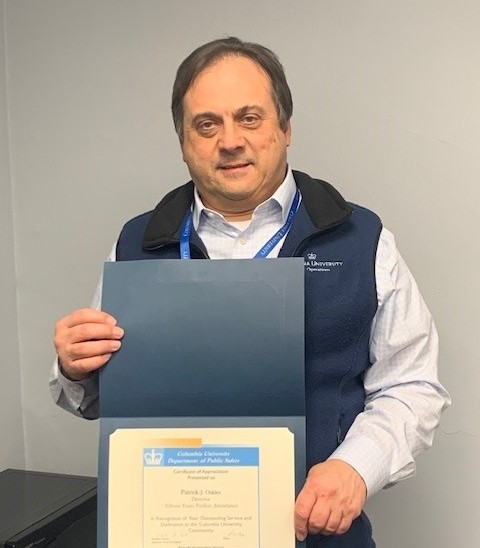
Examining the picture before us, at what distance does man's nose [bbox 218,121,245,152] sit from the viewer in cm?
116

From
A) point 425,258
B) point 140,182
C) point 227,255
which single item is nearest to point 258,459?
point 227,255

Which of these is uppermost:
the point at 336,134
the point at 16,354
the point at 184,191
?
the point at 336,134

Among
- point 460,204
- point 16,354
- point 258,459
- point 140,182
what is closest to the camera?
point 258,459

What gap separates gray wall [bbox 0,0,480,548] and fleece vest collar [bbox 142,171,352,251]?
A: 16.8 inches

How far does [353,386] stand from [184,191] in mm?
462

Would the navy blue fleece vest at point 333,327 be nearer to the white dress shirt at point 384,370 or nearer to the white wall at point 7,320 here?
the white dress shirt at point 384,370

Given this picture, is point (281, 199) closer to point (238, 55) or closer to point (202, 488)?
point (238, 55)

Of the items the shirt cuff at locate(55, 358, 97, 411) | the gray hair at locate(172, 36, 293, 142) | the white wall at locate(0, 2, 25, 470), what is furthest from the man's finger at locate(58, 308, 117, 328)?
the white wall at locate(0, 2, 25, 470)

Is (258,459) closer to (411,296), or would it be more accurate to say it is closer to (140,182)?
(411,296)

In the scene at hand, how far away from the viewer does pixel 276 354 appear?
3.40 feet

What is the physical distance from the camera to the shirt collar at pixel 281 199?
48.5 inches

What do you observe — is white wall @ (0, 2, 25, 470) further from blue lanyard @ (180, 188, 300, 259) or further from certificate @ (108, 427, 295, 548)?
certificate @ (108, 427, 295, 548)

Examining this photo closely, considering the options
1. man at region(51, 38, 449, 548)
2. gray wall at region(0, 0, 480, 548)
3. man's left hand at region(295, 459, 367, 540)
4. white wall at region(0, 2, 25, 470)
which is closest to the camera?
man's left hand at region(295, 459, 367, 540)

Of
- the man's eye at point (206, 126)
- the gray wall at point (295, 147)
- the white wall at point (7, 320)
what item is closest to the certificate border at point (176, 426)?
the man's eye at point (206, 126)
